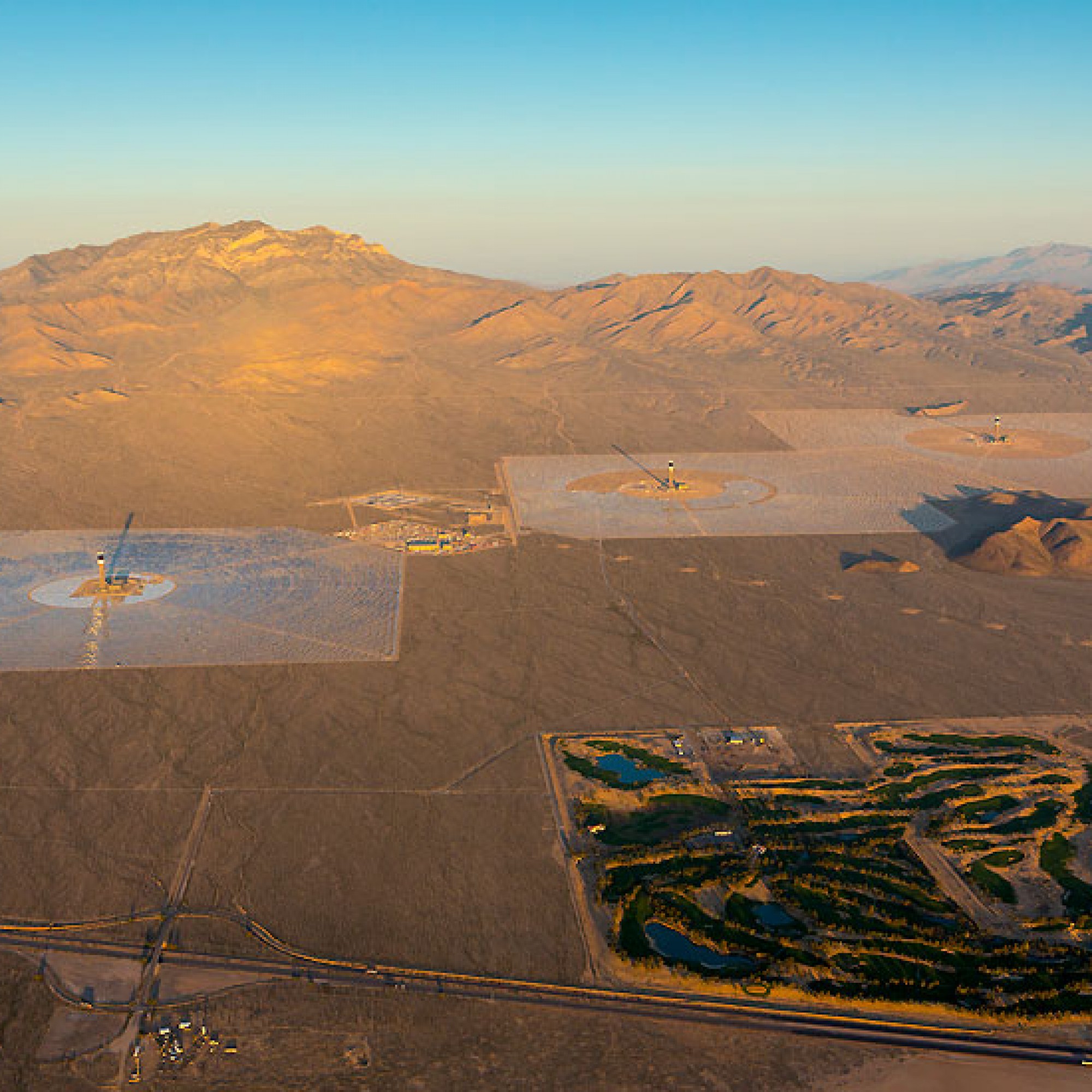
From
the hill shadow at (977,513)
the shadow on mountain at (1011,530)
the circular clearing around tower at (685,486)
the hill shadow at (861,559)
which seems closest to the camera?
the shadow on mountain at (1011,530)

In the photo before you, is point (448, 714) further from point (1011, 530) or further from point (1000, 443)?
point (1000, 443)

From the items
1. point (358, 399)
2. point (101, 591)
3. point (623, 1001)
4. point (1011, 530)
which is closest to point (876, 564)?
point (1011, 530)

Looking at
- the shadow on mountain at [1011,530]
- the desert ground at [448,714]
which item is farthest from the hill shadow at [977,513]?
the desert ground at [448,714]

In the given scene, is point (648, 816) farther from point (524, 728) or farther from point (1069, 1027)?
point (1069, 1027)

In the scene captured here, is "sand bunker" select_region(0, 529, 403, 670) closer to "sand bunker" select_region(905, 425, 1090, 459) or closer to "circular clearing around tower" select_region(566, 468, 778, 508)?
"circular clearing around tower" select_region(566, 468, 778, 508)

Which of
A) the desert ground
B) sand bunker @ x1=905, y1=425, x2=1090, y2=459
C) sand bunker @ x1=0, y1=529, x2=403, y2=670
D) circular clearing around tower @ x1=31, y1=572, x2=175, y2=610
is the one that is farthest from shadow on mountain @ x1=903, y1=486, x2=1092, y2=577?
circular clearing around tower @ x1=31, y1=572, x2=175, y2=610

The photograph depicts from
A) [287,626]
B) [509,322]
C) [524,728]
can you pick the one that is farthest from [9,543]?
[509,322]

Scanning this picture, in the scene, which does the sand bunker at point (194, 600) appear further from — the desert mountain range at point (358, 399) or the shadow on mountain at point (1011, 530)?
the shadow on mountain at point (1011, 530)

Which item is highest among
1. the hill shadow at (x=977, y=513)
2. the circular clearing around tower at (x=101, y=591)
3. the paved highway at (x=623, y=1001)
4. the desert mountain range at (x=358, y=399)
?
the paved highway at (x=623, y=1001)
